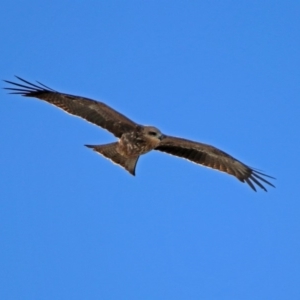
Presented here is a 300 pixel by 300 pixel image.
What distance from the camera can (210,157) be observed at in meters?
17.8

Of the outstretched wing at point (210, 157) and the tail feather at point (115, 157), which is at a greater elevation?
the outstretched wing at point (210, 157)

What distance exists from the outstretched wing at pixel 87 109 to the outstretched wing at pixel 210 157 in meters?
0.89

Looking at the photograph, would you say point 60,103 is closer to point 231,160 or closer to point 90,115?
point 90,115

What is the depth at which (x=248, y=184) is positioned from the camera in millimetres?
17797

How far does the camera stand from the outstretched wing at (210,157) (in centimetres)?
1747

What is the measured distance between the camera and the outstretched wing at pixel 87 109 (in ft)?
54.7

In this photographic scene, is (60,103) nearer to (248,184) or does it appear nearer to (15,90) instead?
(15,90)

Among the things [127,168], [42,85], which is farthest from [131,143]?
[42,85]

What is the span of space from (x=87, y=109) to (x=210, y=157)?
8.65ft

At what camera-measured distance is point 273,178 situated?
691 inches

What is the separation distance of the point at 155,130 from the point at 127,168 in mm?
838

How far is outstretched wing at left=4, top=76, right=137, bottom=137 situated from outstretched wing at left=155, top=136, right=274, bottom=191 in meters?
0.89

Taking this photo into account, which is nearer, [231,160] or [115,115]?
[115,115]

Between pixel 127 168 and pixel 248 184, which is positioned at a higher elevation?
pixel 248 184
